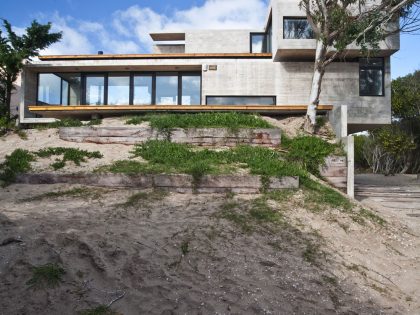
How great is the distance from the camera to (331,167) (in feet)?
37.2

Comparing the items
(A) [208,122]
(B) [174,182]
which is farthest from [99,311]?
(A) [208,122]

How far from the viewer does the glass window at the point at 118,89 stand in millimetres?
19812

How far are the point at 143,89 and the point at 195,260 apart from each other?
1501cm

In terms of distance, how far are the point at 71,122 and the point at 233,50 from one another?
1315 cm

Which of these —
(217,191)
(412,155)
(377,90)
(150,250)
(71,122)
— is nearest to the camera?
(150,250)

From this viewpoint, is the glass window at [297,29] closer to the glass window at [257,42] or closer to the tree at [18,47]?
the glass window at [257,42]

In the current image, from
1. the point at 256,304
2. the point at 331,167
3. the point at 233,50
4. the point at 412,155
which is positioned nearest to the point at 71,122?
the point at 331,167

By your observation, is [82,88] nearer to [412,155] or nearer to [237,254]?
[237,254]

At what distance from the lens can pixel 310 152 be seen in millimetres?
11344

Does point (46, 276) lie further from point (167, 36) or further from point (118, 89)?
point (167, 36)

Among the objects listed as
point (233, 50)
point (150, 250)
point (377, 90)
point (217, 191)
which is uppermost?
point (233, 50)

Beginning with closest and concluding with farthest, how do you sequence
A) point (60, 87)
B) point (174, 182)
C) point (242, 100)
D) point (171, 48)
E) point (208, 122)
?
point (174, 182)
point (208, 122)
point (242, 100)
point (60, 87)
point (171, 48)

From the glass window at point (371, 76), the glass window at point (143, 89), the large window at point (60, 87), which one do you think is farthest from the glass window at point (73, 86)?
the glass window at point (371, 76)

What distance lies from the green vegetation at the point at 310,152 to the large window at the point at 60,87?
1316 cm
